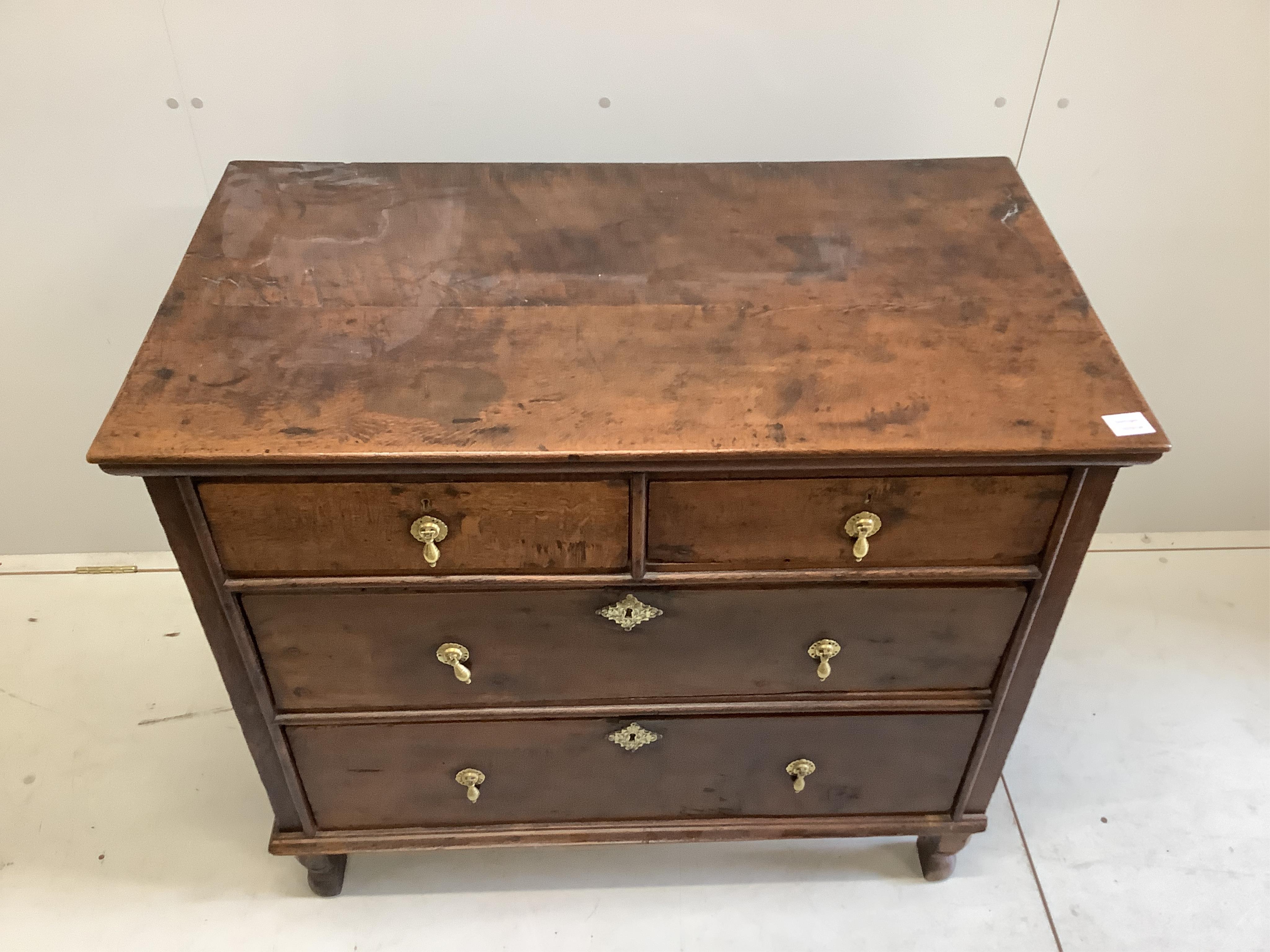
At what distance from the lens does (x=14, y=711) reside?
176 centimetres

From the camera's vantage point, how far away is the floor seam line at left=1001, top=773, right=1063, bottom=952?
149 cm

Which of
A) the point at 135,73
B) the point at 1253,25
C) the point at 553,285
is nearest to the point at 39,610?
the point at 135,73

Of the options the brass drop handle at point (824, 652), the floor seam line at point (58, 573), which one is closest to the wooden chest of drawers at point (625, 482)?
the brass drop handle at point (824, 652)

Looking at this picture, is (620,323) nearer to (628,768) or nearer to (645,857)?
(628,768)

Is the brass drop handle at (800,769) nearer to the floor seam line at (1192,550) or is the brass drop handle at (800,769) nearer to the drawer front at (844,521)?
the drawer front at (844,521)

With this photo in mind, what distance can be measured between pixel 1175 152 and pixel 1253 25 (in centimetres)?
20

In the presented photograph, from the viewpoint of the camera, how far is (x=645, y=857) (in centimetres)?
158

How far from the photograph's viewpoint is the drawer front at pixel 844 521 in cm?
103

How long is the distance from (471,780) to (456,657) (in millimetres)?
254

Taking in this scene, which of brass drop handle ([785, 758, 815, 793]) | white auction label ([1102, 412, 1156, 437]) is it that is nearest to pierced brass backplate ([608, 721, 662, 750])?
brass drop handle ([785, 758, 815, 793])

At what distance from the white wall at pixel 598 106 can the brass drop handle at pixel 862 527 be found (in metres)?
0.75

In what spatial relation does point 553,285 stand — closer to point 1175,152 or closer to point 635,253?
point 635,253

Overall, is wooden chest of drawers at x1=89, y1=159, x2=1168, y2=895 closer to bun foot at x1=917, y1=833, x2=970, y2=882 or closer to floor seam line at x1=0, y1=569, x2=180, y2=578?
bun foot at x1=917, y1=833, x2=970, y2=882

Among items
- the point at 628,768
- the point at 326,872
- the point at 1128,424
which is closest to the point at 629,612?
the point at 628,768
